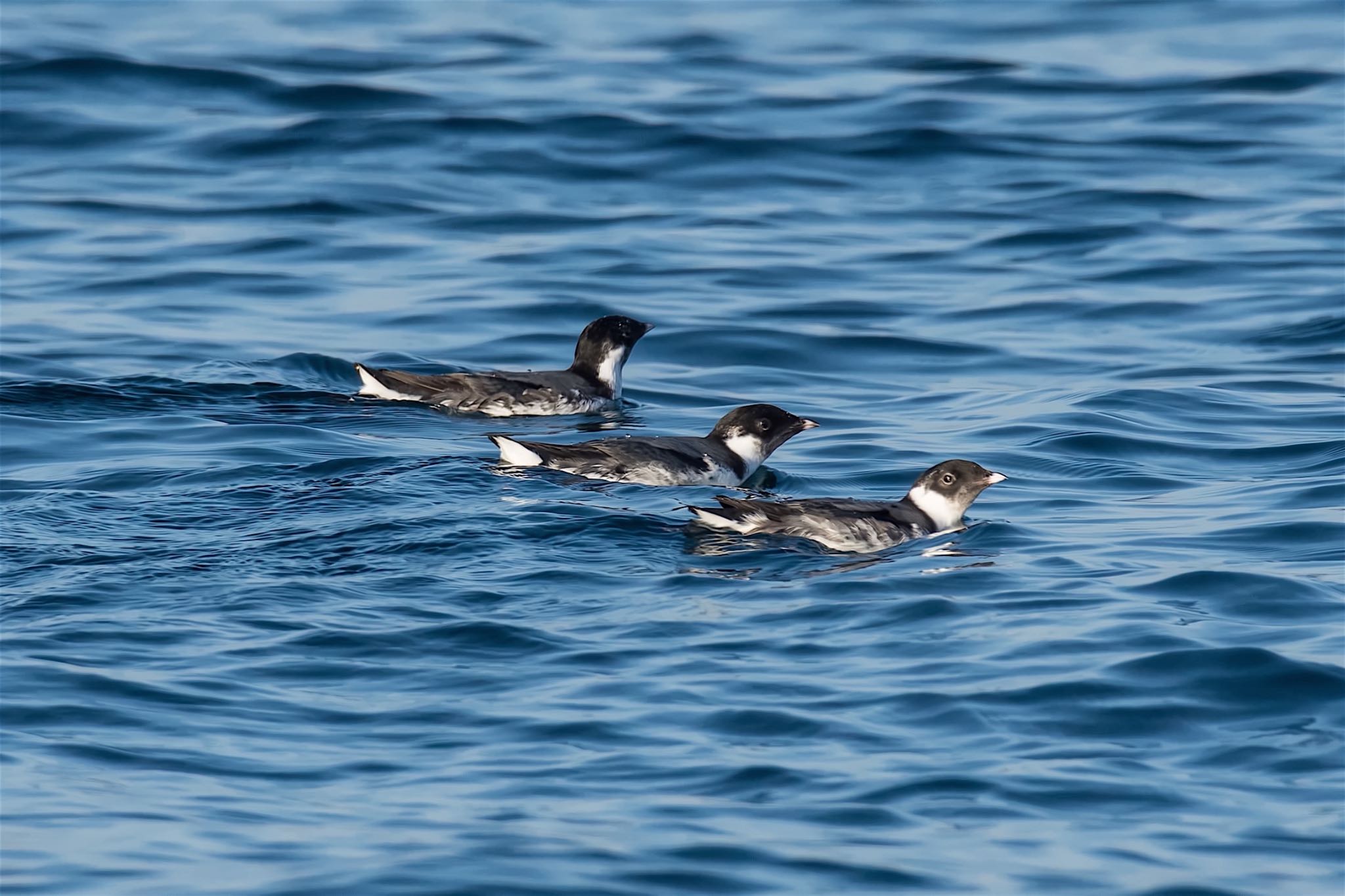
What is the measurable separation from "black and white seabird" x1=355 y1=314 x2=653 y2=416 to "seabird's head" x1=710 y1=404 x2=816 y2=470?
2320 mm

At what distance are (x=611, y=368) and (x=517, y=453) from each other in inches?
132

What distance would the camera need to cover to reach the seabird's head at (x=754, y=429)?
13648mm

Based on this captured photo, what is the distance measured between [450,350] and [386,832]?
10.5 m

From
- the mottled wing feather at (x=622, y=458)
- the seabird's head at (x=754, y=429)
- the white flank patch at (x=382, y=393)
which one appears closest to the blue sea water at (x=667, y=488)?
the white flank patch at (x=382, y=393)

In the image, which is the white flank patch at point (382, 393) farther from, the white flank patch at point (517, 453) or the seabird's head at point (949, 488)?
the seabird's head at point (949, 488)

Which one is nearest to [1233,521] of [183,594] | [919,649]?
[919,649]

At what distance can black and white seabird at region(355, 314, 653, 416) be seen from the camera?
1546cm

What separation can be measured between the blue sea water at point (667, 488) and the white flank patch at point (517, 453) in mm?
262

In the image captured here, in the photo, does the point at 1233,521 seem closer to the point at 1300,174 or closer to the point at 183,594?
the point at 183,594

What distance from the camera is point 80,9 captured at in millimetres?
33656

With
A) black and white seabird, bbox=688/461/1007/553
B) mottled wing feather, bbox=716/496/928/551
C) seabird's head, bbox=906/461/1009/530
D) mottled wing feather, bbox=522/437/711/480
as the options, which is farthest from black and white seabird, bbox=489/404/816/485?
seabird's head, bbox=906/461/1009/530

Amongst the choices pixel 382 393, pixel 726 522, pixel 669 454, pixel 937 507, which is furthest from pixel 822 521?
pixel 382 393

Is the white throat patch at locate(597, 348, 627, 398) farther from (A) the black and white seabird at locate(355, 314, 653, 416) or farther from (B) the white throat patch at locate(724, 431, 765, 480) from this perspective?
(B) the white throat patch at locate(724, 431, 765, 480)

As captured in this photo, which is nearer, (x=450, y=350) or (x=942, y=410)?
(x=942, y=410)
